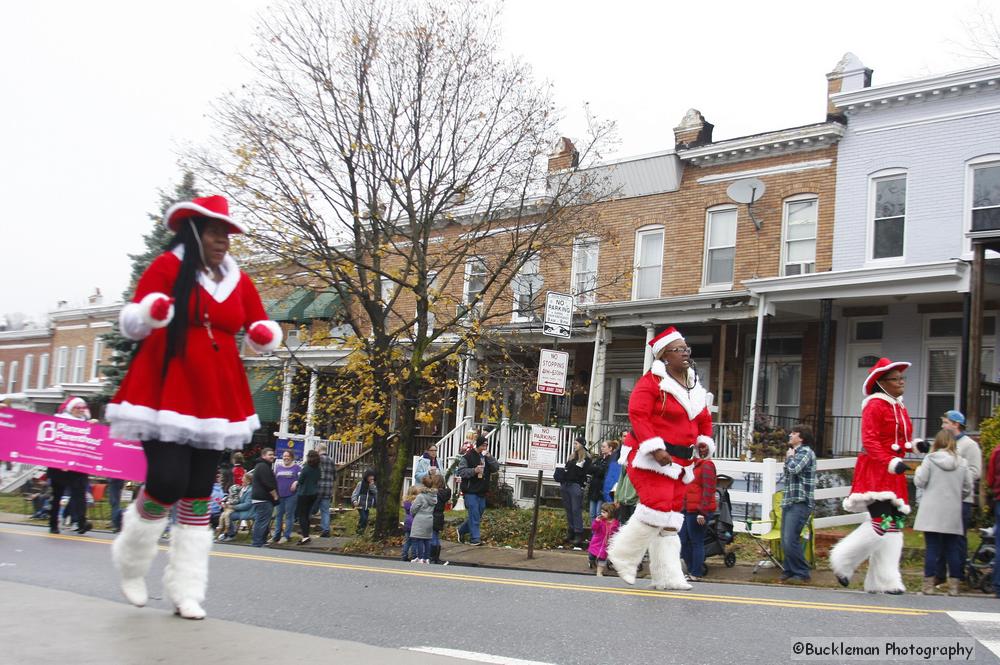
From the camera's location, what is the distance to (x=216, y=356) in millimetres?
5102

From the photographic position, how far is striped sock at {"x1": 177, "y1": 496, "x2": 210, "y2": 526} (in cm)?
514

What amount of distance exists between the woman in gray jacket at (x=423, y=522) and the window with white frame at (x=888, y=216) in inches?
477

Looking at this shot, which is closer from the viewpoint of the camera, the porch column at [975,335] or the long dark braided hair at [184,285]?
the long dark braided hair at [184,285]

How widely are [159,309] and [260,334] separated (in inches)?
26.8

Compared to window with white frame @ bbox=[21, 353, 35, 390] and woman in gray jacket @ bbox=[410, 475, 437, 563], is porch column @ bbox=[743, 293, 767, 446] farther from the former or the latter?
window with white frame @ bbox=[21, 353, 35, 390]

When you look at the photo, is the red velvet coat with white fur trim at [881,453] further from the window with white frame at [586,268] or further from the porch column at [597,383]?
the window with white frame at [586,268]

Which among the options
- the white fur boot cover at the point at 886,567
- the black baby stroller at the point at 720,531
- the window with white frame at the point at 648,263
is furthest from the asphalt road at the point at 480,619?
the window with white frame at the point at 648,263

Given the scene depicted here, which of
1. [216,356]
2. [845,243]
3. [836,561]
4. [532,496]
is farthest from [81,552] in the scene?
[845,243]

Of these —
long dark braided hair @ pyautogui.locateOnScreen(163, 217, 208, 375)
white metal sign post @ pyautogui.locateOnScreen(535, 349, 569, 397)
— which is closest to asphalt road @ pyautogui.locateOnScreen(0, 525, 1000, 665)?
long dark braided hair @ pyautogui.locateOnScreen(163, 217, 208, 375)

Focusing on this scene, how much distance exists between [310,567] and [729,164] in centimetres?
1776

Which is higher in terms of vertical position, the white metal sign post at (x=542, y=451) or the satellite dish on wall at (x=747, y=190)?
the satellite dish on wall at (x=747, y=190)

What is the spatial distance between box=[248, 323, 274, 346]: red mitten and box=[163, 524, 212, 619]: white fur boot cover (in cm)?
104

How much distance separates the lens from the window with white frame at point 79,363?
46.4 m

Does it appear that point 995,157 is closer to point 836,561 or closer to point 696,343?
point 696,343
